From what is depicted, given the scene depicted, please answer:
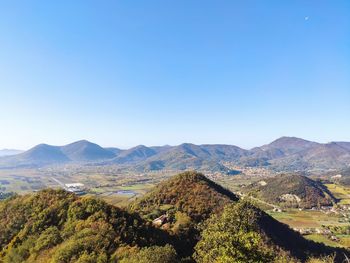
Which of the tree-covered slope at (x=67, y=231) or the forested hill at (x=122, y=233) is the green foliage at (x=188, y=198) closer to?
the forested hill at (x=122, y=233)

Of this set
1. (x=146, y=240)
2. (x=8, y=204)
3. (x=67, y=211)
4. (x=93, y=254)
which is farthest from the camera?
(x=8, y=204)

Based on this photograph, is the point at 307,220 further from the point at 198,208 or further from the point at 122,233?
the point at 122,233

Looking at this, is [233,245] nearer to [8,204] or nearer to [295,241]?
[8,204]

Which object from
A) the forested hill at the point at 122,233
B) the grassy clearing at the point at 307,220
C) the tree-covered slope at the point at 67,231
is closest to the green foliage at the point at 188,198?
the forested hill at the point at 122,233

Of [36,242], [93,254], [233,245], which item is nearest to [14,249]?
[36,242]

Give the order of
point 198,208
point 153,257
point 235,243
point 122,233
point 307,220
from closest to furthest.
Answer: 1. point 235,243
2. point 153,257
3. point 122,233
4. point 198,208
5. point 307,220

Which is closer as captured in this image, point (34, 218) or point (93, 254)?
point (93, 254)

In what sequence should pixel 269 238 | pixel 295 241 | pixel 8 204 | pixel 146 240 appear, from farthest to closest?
pixel 295 241, pixel 269 238, pixel 8 204, pixel 146 240

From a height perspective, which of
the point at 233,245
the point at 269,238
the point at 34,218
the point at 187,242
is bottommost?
the point at 269,238

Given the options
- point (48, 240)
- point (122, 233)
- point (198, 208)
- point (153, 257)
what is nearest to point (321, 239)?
point (198, 208)
